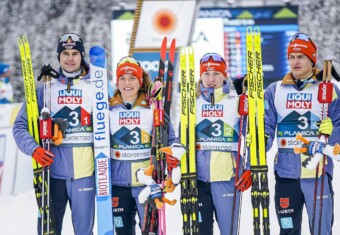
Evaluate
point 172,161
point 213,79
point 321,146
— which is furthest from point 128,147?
point 321,146

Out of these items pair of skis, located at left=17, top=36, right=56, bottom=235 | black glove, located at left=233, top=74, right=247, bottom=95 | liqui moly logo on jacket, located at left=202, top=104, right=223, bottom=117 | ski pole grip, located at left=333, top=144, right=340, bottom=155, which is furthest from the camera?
black glove, located at left=233, top=74, right=247, bottom=95

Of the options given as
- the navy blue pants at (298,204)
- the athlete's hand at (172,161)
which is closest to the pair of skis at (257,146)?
the navy blue pants at (298,204)

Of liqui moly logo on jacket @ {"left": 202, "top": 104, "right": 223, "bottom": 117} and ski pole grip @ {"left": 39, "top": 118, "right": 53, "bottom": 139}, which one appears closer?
ski pole grip @ {"left": 39, "top": 118, "right": 53, "bottom": 139}

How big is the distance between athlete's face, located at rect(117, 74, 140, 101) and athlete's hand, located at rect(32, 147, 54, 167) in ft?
2.28

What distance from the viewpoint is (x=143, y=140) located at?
17.6 ft

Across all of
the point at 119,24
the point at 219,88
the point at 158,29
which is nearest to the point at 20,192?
the point at 158,29

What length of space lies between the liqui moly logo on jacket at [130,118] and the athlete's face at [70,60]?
49cm

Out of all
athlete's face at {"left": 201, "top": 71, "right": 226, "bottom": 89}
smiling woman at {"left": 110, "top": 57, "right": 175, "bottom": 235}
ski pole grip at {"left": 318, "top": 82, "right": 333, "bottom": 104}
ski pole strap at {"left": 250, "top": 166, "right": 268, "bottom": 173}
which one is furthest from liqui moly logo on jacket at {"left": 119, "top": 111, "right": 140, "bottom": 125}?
ski pole grip at {"left": 318, "top": 82, "right": 333, "bottom": 104}

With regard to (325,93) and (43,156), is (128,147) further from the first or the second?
(325,93)

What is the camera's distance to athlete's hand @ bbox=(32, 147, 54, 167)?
17.0 feet

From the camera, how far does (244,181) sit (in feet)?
17.6

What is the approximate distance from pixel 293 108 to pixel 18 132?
1.97 m

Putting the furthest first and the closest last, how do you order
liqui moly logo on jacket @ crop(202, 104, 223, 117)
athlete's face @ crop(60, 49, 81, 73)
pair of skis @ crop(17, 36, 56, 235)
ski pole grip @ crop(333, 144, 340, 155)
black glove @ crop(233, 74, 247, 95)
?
black glove @ crop(233, 74, 247, 95) → liqui moly logo on jacket @ crop(202, 104, 223, 117) → athlete's face @ crop(60, 49, 81, 73) → pair of skis @ crop(17, 36, 56, 235) → ski pole grip @ crop(333, 144, 340, 155)

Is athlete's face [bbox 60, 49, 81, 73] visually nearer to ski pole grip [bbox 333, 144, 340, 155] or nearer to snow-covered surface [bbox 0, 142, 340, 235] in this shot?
ski pole grip [bbox 333, 144, 340, 155]
